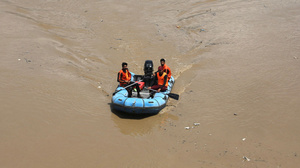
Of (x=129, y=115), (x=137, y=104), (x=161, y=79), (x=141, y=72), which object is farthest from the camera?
(x=141, y=72)

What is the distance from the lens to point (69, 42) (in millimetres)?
13273

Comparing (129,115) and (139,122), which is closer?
(139,122)

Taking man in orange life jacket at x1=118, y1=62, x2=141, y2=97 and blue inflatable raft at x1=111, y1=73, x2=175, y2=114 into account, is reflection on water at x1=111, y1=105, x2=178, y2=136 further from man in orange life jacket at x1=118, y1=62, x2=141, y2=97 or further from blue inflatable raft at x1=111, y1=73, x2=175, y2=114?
man in orange life jacket at x1=118, y1=62, x2=141, y2=97

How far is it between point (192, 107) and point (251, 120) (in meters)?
1.70

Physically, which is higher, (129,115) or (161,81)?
(161,81)

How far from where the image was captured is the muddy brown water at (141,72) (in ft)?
24.3

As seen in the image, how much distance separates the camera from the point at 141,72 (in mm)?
11625

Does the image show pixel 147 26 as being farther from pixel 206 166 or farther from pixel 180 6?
pixel 206 166

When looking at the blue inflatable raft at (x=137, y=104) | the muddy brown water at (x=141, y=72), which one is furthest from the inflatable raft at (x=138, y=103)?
the muddy brown water at (x=141, y=72)

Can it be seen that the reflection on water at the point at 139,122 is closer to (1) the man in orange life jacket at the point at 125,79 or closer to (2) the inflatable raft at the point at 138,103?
(2) the inflatable raft at the point at 138,103

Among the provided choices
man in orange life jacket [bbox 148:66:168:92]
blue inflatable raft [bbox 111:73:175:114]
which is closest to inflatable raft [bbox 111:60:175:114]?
blue inflatable raft [bbox 111:73:175:114]

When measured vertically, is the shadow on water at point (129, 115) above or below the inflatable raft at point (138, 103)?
below

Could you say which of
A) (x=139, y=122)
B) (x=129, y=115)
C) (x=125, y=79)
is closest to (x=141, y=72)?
(x=125, y=79)

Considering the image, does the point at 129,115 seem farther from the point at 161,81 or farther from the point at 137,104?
the point at 161,81
